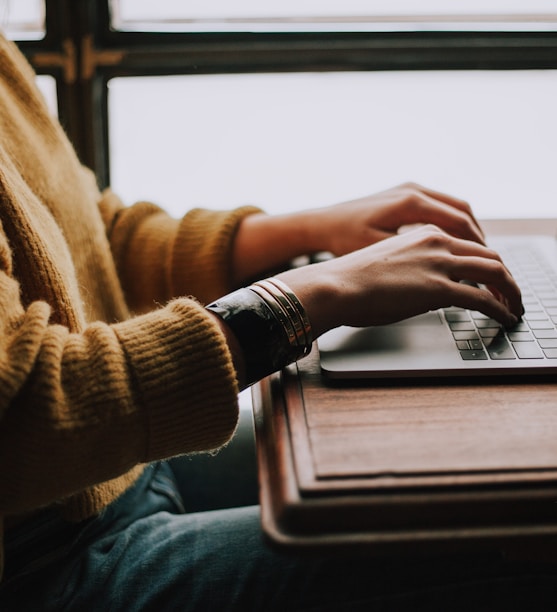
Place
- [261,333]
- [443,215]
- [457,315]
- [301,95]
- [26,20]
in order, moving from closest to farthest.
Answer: [261,333] → [457,315] → [443,215] → [26,20] → [301,95]

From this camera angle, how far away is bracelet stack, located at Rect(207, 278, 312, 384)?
1.74 feet

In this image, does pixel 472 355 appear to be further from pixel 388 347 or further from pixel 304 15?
pixel 304 15

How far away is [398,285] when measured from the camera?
1.94 feet

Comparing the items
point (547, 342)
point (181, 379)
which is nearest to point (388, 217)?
point (547, 342)

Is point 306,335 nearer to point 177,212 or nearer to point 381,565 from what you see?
point 381,565

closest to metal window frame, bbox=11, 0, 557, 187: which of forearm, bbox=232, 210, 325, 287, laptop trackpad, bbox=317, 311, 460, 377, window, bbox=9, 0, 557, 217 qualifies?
window, bbox=9, 0, 557, 217

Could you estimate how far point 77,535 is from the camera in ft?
2.03

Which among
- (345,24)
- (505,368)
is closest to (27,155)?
(505,368)

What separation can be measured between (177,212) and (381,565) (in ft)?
3.14

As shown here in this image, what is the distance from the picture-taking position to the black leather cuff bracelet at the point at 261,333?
53 centimetres

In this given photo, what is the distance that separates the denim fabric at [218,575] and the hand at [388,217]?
37cm

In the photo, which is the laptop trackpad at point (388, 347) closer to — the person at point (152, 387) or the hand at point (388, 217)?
the person at point (152, 387)

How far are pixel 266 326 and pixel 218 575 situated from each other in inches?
9.7

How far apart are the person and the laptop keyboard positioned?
0.02m
